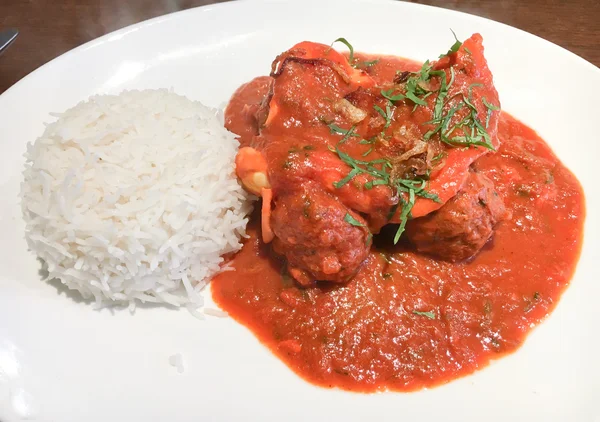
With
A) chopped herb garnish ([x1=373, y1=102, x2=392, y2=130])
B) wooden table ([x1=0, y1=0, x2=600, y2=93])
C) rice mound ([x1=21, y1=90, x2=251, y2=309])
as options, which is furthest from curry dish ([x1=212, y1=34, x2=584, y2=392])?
wooden table ([x1=0, y1=0, x2=600, y2=93])

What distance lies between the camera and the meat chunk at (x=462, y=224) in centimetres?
296

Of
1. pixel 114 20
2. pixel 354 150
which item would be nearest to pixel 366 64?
pixel 354 150

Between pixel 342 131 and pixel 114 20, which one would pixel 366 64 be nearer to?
pixel 342 131

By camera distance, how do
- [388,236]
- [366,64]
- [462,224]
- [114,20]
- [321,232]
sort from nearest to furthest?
[321,232] → [462,224] → [388,236] → [366,64] → [114,20]

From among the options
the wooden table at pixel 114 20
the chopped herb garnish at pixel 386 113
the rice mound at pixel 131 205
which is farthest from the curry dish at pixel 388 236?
the wooden table at pixel 114 20

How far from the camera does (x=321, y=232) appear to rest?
2789mm

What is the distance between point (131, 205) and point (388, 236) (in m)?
1.79

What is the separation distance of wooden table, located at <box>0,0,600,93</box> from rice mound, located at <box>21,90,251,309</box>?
251cm

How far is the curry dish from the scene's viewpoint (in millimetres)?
2840

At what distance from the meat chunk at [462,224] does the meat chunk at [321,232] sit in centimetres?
40

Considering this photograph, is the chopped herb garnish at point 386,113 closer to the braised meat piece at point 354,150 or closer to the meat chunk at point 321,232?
the braised meat piece at point 354,150

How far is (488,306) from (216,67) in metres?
3.22

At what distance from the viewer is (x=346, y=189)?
2.87 m

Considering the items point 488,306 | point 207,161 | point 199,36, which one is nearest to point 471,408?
point 488,306
